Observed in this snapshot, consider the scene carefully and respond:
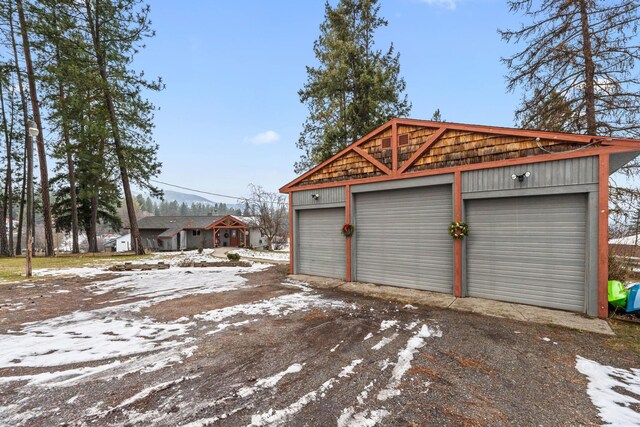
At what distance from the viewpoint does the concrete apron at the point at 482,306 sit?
476cm

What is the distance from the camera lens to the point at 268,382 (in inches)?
116

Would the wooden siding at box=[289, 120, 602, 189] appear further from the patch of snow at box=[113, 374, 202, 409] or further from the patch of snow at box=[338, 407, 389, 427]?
the patch of snow at box=[113, 374, 202, 409]

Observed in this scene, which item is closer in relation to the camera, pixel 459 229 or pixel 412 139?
pixel 459 229

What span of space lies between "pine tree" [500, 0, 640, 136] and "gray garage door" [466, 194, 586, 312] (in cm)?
544

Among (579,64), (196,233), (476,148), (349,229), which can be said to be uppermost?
Result: (579,64)

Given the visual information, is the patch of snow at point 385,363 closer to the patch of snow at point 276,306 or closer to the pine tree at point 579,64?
the patch of snow at point 276,306

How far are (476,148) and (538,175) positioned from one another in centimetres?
136

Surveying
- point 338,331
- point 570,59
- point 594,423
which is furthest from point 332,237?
point 570,59

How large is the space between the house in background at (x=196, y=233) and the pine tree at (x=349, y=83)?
1741cm

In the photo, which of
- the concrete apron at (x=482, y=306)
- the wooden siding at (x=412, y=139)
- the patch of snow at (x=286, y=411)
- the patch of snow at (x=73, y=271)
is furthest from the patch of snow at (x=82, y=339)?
the wooden siding at (x=412, y=139)

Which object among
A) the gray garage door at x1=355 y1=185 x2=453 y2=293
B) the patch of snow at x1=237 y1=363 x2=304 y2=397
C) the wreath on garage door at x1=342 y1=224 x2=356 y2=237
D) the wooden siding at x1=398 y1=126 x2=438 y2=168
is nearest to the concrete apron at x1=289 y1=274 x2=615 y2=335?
the gray garage door at x1=355 y1=185 x2=453 y2=293

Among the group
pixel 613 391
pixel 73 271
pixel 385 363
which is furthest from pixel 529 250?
pixel 73 271

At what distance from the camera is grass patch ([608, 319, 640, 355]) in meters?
3.89

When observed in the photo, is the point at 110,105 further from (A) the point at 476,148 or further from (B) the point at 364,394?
(B) the point at 364,394
